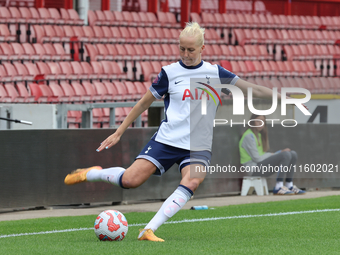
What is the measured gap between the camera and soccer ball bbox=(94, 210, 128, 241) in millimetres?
4858

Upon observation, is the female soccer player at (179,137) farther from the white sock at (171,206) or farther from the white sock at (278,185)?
the white sock at (278,185)

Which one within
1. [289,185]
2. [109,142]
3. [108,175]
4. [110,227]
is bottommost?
[289,185]

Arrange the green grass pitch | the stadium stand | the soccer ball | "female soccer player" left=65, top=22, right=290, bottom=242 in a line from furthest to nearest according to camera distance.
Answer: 1. the stadium stand
2. the soccer ball
3. "female soccer player" left=65, top=22, right=290, bottom=242
4. the green grass pitch

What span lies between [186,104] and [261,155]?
5.42 metres

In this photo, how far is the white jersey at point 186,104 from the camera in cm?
473

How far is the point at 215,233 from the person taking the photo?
5586mm

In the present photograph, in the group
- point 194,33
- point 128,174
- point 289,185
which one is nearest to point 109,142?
point 128,174

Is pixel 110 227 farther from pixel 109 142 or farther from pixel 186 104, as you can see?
pixel 186 104

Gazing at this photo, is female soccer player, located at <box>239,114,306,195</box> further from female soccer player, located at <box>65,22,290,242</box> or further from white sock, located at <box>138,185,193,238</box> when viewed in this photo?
white sock, located at <box>138,185,193,238</box>

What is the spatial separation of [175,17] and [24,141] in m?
15.8

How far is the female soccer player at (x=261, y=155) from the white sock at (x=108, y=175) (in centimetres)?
511

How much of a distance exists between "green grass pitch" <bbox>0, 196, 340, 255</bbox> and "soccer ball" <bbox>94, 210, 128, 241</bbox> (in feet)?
0.32

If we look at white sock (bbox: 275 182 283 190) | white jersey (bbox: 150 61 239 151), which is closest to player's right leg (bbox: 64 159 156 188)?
white jersey (bbox: 150 61 239 151)

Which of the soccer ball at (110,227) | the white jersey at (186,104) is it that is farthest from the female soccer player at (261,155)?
the soccer ball at (110,227)
